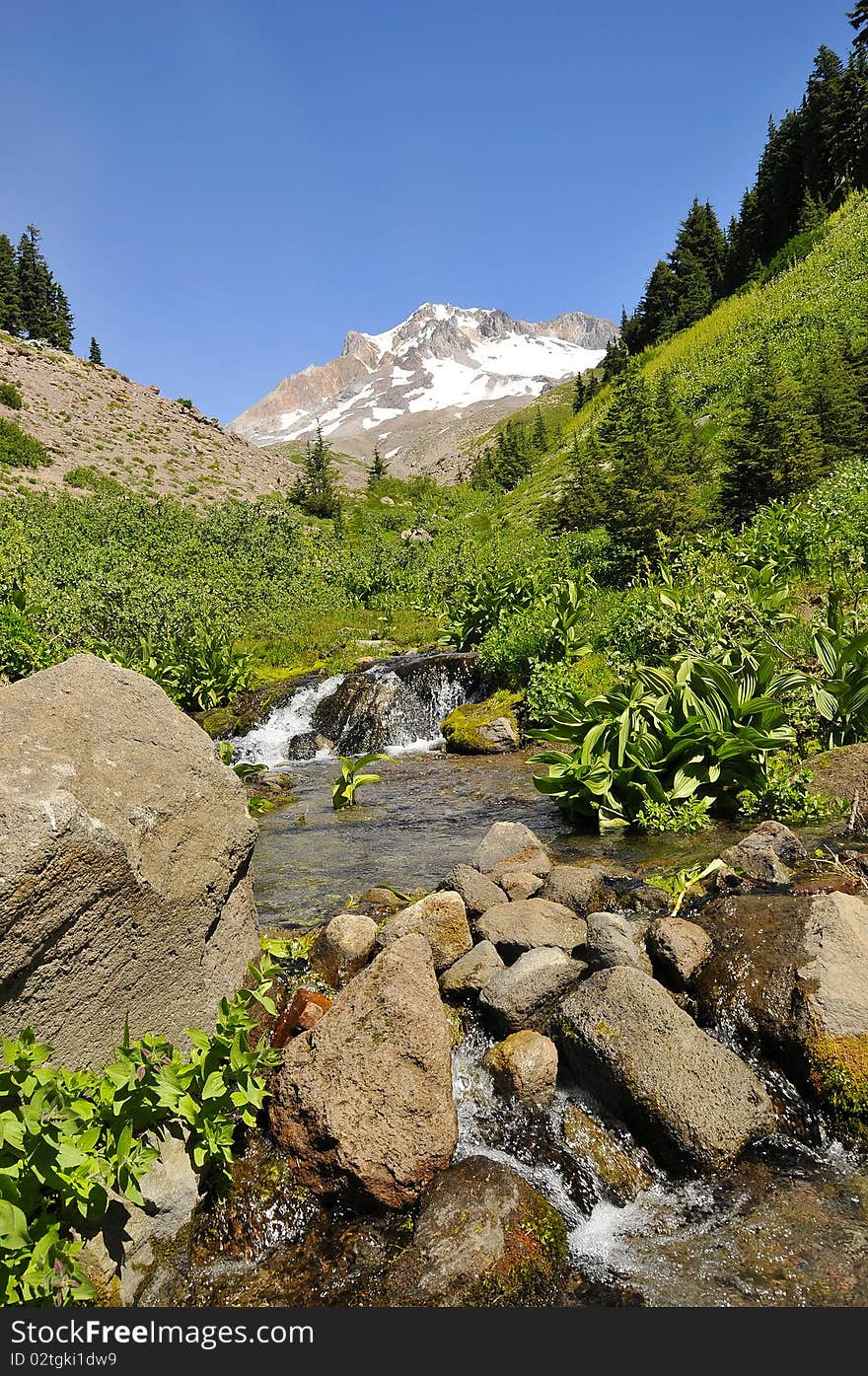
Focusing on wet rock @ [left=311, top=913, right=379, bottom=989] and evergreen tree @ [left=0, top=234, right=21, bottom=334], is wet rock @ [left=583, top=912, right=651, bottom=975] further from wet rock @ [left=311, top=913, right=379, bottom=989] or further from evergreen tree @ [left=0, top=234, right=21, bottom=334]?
evergreen tree @ [left=0, top=234, right=21, bottom=334]

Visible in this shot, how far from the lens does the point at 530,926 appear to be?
226 inches

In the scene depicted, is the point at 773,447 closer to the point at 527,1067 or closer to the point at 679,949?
the point at 679,949

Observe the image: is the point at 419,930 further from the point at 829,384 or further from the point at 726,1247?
the point at 829,384

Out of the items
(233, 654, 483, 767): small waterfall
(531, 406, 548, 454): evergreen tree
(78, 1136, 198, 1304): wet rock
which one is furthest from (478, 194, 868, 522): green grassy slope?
(78, 1136, 198, 1304): wet rock

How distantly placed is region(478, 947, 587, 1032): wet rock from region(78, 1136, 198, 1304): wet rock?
2.14 m

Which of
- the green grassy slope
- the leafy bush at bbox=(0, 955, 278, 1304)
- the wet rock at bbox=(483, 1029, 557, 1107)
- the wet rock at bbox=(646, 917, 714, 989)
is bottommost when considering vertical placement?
the wet rock at bbox=(483, 1029, 557, 1107)

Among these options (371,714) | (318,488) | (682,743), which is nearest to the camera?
(682,743)

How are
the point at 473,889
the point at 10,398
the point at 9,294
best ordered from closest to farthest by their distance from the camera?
the point at 473,889 → the point at 10,398 → the point at 9,294

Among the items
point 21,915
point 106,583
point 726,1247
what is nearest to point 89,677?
point 21,915

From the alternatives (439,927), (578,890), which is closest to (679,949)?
(578,890)

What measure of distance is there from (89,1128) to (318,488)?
56637 mm

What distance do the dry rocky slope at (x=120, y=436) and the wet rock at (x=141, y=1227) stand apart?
164ft

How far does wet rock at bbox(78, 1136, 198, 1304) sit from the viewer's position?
312 cm

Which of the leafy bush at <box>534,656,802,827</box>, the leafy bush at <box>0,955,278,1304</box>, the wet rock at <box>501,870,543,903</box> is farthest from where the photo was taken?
the leafy bush at <box>534,656,802,827</box>
